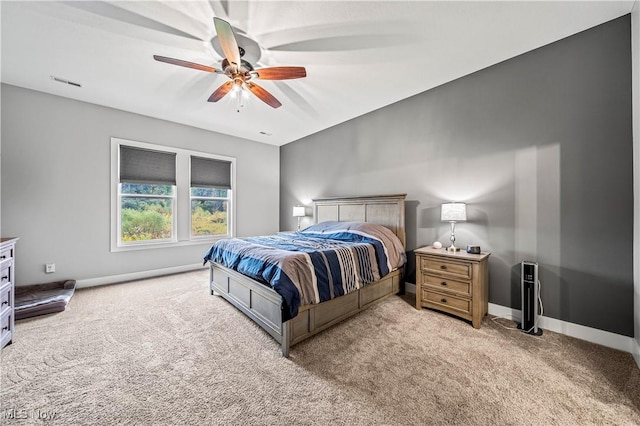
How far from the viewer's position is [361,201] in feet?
13.5

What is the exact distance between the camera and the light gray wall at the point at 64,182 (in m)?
3.28

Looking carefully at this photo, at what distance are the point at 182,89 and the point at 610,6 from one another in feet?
14.7

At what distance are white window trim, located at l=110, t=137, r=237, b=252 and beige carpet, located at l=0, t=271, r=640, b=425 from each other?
167cm

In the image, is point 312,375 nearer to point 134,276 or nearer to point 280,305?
point 280,305

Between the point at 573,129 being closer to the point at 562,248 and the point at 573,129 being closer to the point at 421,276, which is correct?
the point at 562,248

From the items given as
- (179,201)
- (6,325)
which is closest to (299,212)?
(179,201)

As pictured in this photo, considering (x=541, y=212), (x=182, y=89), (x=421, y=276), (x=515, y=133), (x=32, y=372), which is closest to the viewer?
(x=32, y=372)

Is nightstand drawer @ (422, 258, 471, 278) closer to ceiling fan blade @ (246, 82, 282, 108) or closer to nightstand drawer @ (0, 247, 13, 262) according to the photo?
ceiling fan blade @ (246, 82, 282, 108)

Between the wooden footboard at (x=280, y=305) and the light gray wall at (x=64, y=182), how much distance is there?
2.16m

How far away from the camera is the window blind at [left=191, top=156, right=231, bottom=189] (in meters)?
4.84

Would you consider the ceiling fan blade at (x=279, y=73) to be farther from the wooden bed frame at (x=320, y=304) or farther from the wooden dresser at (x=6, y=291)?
the wooden dresser at (x=6, y=291)

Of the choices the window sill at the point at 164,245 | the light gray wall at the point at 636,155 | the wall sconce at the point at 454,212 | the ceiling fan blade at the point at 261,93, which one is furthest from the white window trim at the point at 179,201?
the light gray wall at the point at 636,155

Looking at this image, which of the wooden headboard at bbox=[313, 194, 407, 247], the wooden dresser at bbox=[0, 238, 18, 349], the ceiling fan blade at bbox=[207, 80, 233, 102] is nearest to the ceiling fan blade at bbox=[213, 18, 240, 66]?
the ceiling fan blade at bbox=[207, 80, 233, 102]

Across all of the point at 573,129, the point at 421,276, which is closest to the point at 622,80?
the point at 573,129
